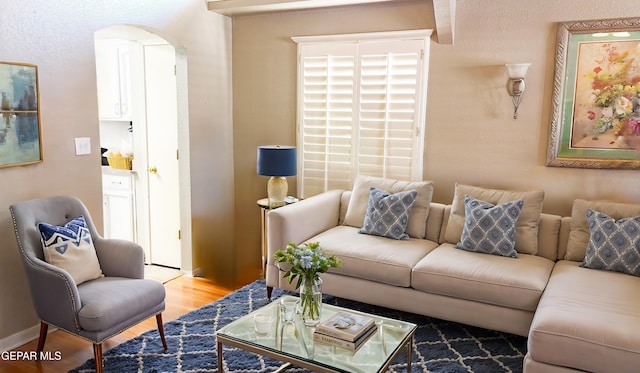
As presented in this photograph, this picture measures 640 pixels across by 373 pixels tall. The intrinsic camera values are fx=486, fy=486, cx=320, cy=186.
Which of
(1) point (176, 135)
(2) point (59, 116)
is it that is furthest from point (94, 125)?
(1) point (176, 135)

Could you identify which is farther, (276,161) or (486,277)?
(276,161)

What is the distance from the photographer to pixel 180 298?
3934 millimetres

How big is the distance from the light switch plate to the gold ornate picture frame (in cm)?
28

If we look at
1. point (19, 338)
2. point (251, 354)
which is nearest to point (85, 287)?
point (19, 338)

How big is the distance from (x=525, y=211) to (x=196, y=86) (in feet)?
9.62

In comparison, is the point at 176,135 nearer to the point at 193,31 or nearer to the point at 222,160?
the point at 222,160

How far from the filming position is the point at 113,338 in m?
3.19

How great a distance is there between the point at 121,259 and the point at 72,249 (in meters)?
0.29

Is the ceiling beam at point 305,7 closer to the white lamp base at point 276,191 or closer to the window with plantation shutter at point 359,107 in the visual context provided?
the window with plantation shutter at point 359,107

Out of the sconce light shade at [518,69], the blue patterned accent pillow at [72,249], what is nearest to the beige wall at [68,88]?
the blue patterned accent pillow at [72,249]

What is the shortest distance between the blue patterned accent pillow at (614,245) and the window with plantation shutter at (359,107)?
1.41 m

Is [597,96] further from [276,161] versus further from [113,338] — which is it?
[113,338]

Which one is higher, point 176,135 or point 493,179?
point 176,135

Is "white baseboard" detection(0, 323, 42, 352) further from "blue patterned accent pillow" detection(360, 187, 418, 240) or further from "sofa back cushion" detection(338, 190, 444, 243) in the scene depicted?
"sofa back cushion" detection(338, 190, 444, 243)
